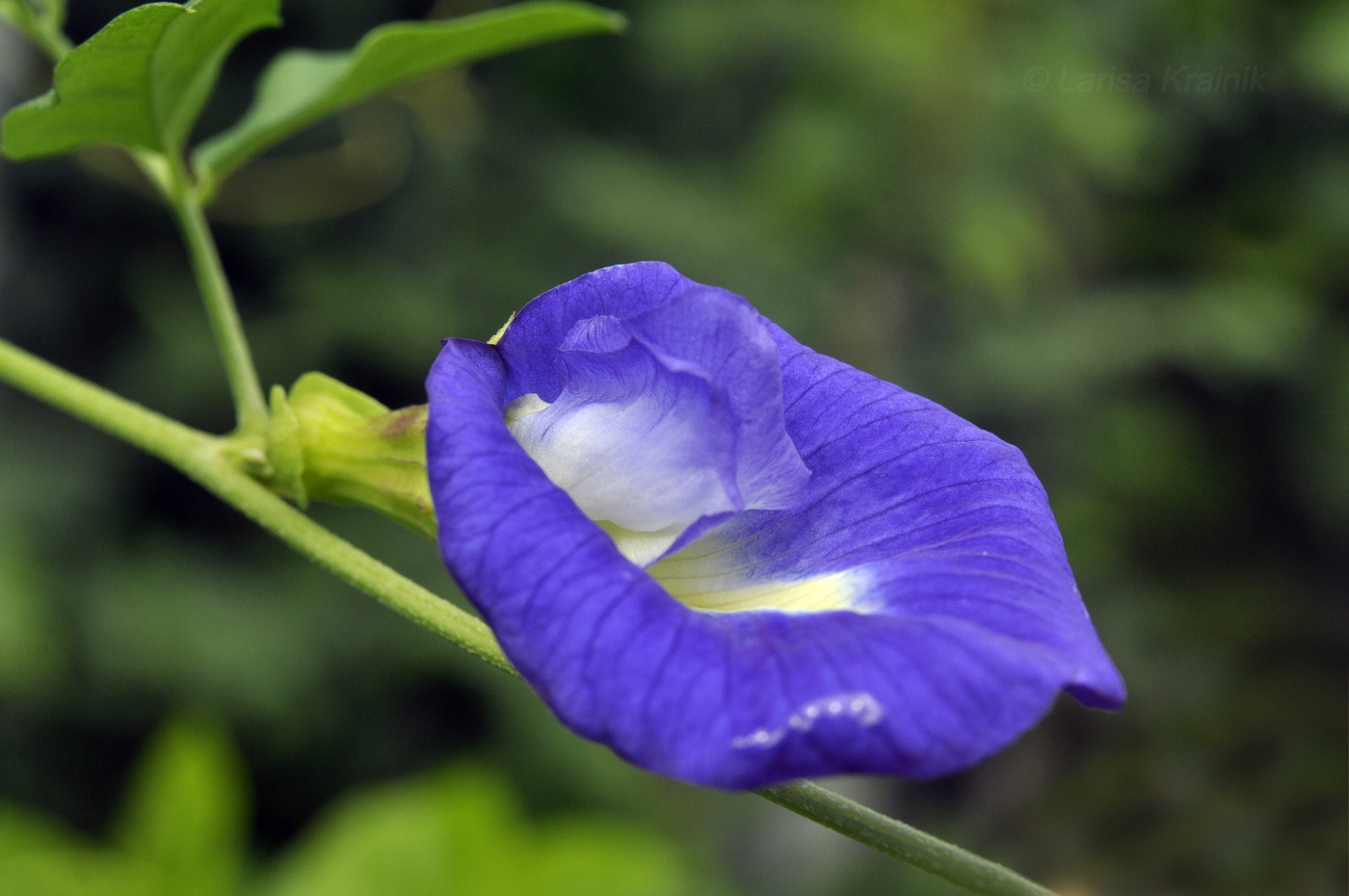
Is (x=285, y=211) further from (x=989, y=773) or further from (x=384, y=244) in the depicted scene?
(x=989, y=773)

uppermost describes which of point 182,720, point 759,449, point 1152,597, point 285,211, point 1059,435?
point 759,449

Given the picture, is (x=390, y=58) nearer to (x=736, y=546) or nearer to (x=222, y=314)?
(x=222, y=314)

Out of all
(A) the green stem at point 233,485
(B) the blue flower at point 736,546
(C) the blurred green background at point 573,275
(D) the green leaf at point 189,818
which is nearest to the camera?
(B) the blue flower at point 736,546

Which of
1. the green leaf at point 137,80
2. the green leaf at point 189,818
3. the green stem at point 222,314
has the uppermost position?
the green leaf at point 137,80

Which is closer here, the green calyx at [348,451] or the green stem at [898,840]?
the green stem at [898,840]

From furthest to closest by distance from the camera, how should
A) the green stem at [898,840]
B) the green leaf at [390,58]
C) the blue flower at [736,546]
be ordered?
the green leaf at [390,58]
the green stem at [898,840]
the blue flower at [736,546]

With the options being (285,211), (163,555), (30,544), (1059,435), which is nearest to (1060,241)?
(1059,435)

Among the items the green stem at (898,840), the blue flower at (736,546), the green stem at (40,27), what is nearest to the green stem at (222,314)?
the green stem at (40,27)

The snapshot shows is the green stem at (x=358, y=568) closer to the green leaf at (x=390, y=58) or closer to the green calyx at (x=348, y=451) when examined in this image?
the green calyx at (x=348, y=451)
